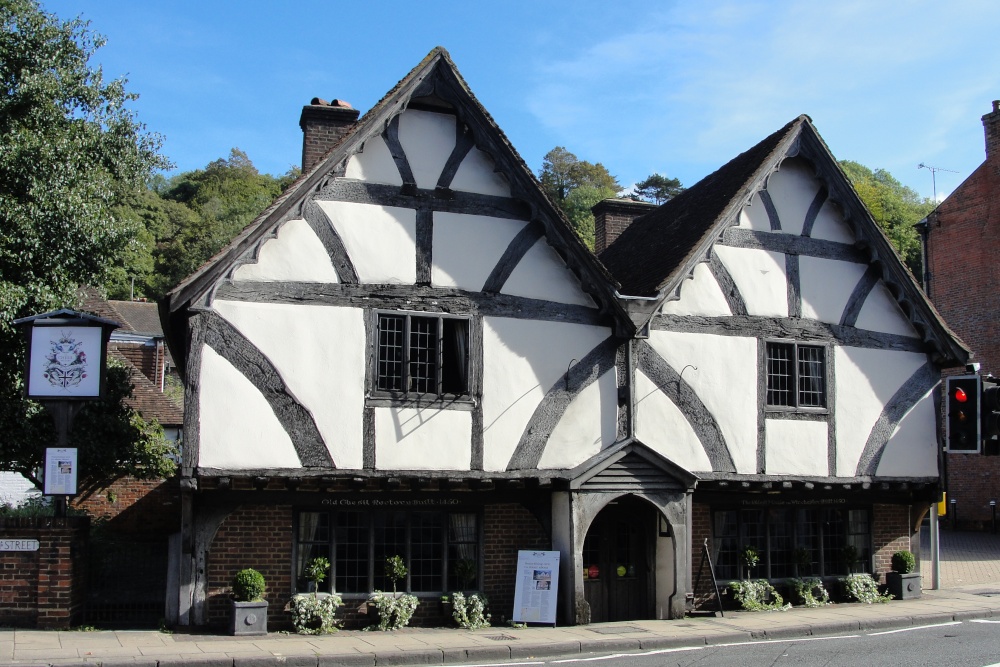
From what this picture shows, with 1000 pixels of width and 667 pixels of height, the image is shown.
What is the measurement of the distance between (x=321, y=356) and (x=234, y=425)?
1.55 m

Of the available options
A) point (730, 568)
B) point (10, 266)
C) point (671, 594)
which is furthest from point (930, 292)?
point (10, 266)

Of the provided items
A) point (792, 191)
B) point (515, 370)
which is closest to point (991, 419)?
point (515, 370)

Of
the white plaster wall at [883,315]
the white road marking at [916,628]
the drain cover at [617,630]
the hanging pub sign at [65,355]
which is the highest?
the white plaster wall at [883,315]

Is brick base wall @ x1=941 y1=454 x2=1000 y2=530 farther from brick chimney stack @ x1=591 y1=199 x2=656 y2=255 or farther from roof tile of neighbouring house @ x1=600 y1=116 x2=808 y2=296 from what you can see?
roof tile of neighbouring house @ x1=600 y1=116 x2=808 y2=296

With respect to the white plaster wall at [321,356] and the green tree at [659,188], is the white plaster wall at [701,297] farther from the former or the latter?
the green tree at [659,188]

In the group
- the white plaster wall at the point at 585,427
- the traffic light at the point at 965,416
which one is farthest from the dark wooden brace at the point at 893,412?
the traffic light at the point at 965,416

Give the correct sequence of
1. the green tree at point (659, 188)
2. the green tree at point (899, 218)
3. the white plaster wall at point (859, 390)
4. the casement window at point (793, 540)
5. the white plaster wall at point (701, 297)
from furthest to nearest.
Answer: the green tree at point (659, 188) < the green tree at point (899, 218) < the white plaster wall at point (859, 390) < the casement window at point (793, 540) < the white plaster wall at point (701, 297)

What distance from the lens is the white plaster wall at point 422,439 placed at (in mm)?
13664

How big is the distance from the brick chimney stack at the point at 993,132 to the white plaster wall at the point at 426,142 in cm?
2099

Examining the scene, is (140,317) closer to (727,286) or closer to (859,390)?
(727,286)

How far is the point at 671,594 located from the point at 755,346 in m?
4.52

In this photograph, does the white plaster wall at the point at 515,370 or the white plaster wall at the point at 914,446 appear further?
the white plaster wall at the point at 914,446

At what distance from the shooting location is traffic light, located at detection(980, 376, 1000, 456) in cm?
1109

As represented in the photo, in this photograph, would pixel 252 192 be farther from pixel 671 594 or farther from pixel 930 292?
pixel 671 594
